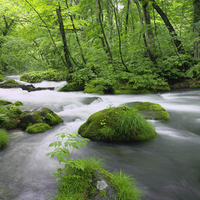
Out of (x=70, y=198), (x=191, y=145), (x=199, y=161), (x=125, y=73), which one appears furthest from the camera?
(x=125, y=73)

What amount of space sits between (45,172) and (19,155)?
3.67 ft

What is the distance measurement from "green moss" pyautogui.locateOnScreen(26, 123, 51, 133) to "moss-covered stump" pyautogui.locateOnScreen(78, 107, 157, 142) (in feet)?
4.80

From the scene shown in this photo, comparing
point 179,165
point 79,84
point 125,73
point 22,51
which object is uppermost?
point 22,51

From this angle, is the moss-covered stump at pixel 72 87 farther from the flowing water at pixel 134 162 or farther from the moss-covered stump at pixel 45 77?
the flowing water at pixel 134 162

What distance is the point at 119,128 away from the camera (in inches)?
166

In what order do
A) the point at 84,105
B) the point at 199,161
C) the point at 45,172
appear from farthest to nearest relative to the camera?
the point at 84,105, the point at 199,161, the point at 45,172

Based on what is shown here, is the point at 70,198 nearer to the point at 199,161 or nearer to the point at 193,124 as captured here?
the point at 199,161

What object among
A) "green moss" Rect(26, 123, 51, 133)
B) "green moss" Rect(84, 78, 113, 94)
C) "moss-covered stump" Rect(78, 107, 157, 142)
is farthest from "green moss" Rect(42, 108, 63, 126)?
"green moss" Rect(84, 78, 113, 94)

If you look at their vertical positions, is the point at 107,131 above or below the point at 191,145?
above

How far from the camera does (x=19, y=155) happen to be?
3775 millimetres

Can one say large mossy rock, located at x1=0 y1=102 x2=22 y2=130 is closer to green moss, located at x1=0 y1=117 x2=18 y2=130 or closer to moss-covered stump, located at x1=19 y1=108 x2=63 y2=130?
green moss, located at x1=0 y1=117 x2=18 y2=130

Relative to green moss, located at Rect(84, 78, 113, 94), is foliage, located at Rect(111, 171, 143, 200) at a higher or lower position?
lower

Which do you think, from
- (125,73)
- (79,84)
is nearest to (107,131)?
(125,73)

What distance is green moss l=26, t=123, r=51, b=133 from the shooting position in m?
4.98
